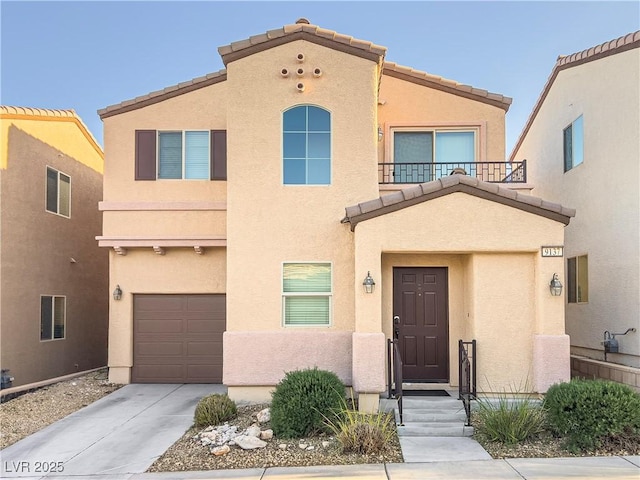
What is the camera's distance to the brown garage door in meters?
12.3

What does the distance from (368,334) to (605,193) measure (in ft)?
19.5

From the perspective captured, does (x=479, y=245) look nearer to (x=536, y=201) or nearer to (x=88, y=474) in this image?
(x=536, y=201)

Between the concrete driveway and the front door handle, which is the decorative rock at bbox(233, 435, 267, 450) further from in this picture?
the front door handle

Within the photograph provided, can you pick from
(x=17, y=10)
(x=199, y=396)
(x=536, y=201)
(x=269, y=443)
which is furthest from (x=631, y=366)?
(x=17, y=10)

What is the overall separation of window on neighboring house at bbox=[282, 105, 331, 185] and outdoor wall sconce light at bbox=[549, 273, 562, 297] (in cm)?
448

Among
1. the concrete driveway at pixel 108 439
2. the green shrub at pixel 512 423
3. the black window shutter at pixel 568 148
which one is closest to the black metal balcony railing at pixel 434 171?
the black window shutter at pixel 568 148

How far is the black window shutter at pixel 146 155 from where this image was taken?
39.8 ft

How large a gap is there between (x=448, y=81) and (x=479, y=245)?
5587 mm

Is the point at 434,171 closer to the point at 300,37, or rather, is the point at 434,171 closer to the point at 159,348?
the point at 300,37

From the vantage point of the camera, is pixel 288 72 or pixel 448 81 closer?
pixel 288 72

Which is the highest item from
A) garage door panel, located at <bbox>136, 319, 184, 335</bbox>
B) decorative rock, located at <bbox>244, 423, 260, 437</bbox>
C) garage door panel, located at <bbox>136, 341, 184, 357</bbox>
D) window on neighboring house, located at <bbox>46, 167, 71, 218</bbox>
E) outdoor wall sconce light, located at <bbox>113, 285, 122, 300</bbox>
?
window on neighboring house, located at <bbox>46, 167, 71, 218</bbox>

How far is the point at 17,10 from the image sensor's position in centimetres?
1207

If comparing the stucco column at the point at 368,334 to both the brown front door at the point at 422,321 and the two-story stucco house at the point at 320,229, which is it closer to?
the two-story stucco house at the point at 320,229

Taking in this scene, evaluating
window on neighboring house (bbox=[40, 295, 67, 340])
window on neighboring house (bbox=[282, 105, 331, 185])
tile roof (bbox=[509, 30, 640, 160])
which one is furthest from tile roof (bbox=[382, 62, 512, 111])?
window on neighboring house (bbox=[40, 295, 67, 340])
